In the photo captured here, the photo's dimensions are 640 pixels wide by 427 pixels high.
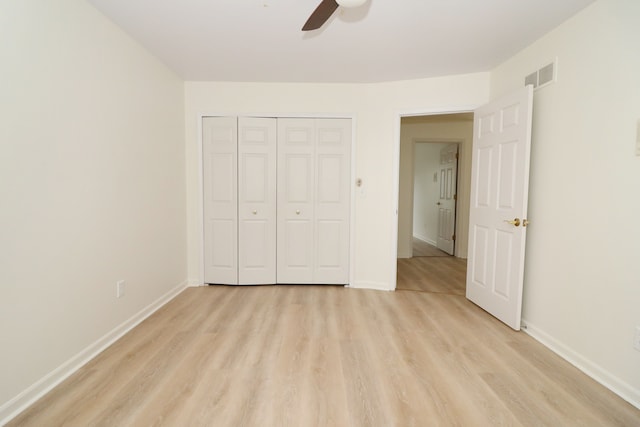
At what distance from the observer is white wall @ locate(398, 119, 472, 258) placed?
5.25m

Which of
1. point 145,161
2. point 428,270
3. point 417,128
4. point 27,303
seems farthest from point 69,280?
point 417,128

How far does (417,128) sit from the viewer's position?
5.26 m

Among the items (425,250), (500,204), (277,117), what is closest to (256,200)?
(277,117)

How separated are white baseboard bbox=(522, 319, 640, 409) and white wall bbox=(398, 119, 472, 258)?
9.46 feet

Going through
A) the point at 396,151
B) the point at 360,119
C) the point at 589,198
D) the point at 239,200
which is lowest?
the point at 239,200

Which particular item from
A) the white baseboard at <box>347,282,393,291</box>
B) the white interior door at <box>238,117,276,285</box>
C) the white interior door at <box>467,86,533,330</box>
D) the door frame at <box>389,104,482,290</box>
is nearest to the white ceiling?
the door frame at <box>389,104,482,290</box>

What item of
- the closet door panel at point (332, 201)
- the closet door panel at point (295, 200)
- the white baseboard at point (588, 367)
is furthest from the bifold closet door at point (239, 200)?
the white baseboard at point (588, 367)

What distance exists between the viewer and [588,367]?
1.95 metres

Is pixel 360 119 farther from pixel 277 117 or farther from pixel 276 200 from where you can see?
pixel 276 200

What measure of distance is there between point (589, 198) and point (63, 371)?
365cm

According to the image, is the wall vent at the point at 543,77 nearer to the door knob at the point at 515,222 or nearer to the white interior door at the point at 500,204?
the white interior door at the point at 500,204

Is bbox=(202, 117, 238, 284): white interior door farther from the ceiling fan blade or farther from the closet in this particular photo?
the ceiling fan blade

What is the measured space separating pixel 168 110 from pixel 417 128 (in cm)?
403

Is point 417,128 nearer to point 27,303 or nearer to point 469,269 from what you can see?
point 469,269
